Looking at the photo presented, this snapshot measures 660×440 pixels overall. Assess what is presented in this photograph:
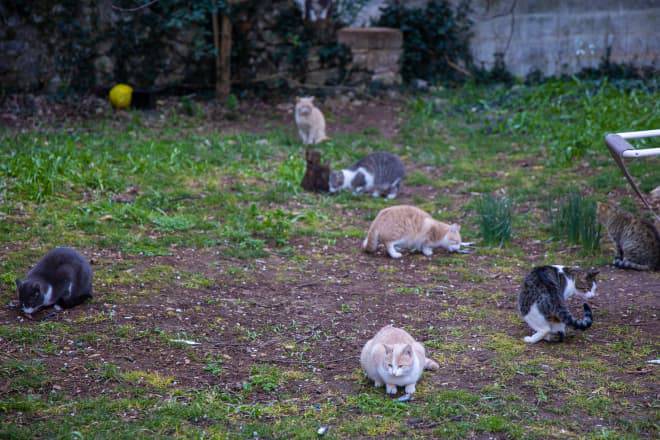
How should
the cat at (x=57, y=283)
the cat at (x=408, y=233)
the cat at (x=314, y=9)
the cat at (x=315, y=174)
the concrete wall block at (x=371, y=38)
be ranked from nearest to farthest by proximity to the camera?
the cat at (x=57, y=283), the cat at (x=408, y=233), the cat at (x=315, y=174), the cat at (x=314, y=9), the concrete wall block at (x=371, y=38)

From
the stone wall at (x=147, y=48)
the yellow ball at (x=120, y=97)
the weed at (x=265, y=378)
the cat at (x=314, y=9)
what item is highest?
the cat at (x=314, y=9)

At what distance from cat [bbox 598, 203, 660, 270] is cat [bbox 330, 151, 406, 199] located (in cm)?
281

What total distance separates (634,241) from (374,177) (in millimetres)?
3315

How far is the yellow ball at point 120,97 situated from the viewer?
12.5 metres

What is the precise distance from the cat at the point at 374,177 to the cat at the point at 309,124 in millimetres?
2090

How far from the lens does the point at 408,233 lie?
7191mm

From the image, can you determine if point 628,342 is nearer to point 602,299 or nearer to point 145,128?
point 602,299

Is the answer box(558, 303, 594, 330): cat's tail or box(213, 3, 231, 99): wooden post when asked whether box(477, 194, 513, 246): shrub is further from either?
box(213, 3, 231, 99): wooden post

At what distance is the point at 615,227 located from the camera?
6.94 meters

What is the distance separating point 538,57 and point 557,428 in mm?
11016

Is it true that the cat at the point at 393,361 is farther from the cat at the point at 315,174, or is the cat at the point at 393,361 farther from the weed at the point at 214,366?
the cat at the point at 315,174

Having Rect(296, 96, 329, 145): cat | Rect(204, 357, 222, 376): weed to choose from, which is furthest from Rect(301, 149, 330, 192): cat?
Rect(204, 357, 222, 376): weed

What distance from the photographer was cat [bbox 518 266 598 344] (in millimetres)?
4969

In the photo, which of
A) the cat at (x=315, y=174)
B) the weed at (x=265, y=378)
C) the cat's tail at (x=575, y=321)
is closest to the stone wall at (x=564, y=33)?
the cat at (x=315, y=174)
